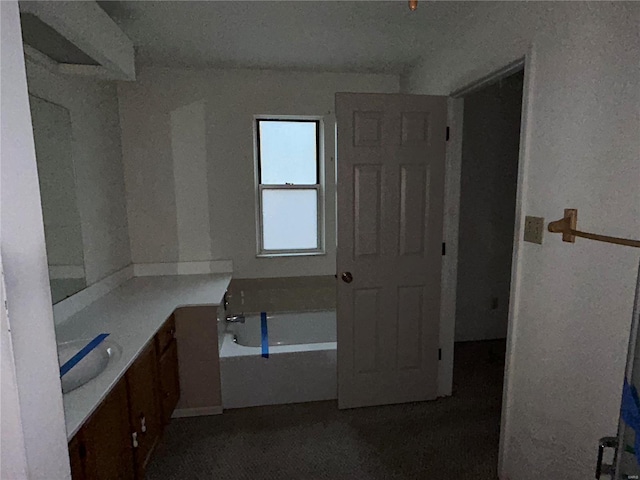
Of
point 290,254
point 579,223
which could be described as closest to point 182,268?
point 290,254

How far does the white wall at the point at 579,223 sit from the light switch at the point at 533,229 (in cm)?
3

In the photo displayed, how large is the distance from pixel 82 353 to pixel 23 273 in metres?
1.11

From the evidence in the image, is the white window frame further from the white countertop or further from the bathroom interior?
the white countertop

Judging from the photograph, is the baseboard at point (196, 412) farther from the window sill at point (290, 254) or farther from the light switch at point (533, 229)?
the light switch at point (533, 229)

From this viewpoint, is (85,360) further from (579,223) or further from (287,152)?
(287,152)

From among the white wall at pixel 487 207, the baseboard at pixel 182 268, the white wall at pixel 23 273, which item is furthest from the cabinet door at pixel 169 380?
the white wall at pixel 487 207

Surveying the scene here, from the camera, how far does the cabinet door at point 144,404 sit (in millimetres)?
1458

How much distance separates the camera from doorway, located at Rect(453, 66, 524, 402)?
3.00 m

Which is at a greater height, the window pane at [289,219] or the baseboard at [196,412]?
the window pane at [289,219]

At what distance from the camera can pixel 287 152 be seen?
3.04m

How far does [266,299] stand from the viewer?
3.05m

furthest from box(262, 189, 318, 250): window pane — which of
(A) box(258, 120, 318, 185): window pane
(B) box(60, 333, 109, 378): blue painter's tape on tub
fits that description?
(B) box(60, 333, 109, 378): blue painter's tape on tub

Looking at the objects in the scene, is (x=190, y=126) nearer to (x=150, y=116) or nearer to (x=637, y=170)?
(x=150, y=116)

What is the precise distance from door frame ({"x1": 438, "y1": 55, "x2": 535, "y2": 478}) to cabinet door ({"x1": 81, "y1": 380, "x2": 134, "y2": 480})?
5.47 ft
